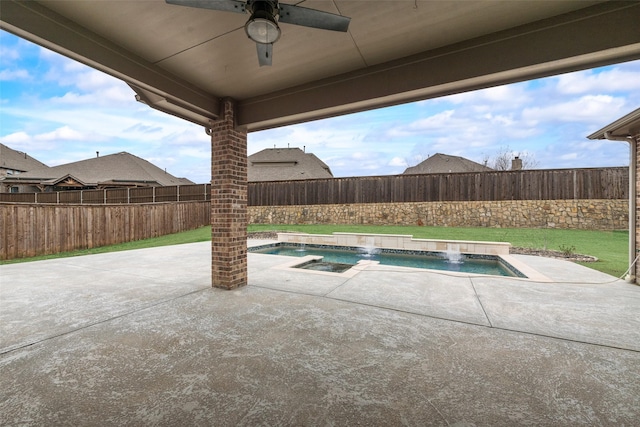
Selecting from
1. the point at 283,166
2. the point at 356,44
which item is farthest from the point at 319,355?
the point at 283,166

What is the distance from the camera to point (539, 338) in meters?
2.55

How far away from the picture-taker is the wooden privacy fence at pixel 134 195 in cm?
1602

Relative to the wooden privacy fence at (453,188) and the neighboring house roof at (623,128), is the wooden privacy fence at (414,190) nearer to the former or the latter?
the wooden privacy fence at (453,188)

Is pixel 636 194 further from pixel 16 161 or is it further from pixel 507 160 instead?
pixel 16 161

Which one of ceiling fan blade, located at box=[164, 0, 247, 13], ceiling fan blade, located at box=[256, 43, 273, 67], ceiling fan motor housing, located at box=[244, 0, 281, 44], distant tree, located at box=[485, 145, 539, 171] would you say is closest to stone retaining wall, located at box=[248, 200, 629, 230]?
ceiling fan blade, located at box=[256, 43, 273, 67]

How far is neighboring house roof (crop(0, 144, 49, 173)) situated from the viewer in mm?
23697

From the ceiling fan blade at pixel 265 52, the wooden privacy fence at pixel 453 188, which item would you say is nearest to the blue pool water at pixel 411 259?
the wooden privacy fence at pixel 453 188

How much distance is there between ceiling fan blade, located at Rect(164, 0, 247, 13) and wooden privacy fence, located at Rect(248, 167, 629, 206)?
43.3 ft

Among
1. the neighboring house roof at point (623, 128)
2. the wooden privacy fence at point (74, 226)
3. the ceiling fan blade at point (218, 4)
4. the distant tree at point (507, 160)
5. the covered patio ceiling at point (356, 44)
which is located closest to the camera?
the ceiling fan blade at point (218, 4)

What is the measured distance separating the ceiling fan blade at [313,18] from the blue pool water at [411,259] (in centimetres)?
596

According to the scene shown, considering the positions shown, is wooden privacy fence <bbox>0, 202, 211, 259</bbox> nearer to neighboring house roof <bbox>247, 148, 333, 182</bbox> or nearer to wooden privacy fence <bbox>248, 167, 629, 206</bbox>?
wooden privacy fence <bbox>248, 167, 629, 206</bbox>

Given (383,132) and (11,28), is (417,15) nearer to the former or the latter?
(11,28)

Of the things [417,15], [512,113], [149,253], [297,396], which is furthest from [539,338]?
[512,113]

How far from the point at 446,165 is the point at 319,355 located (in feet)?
82.8
